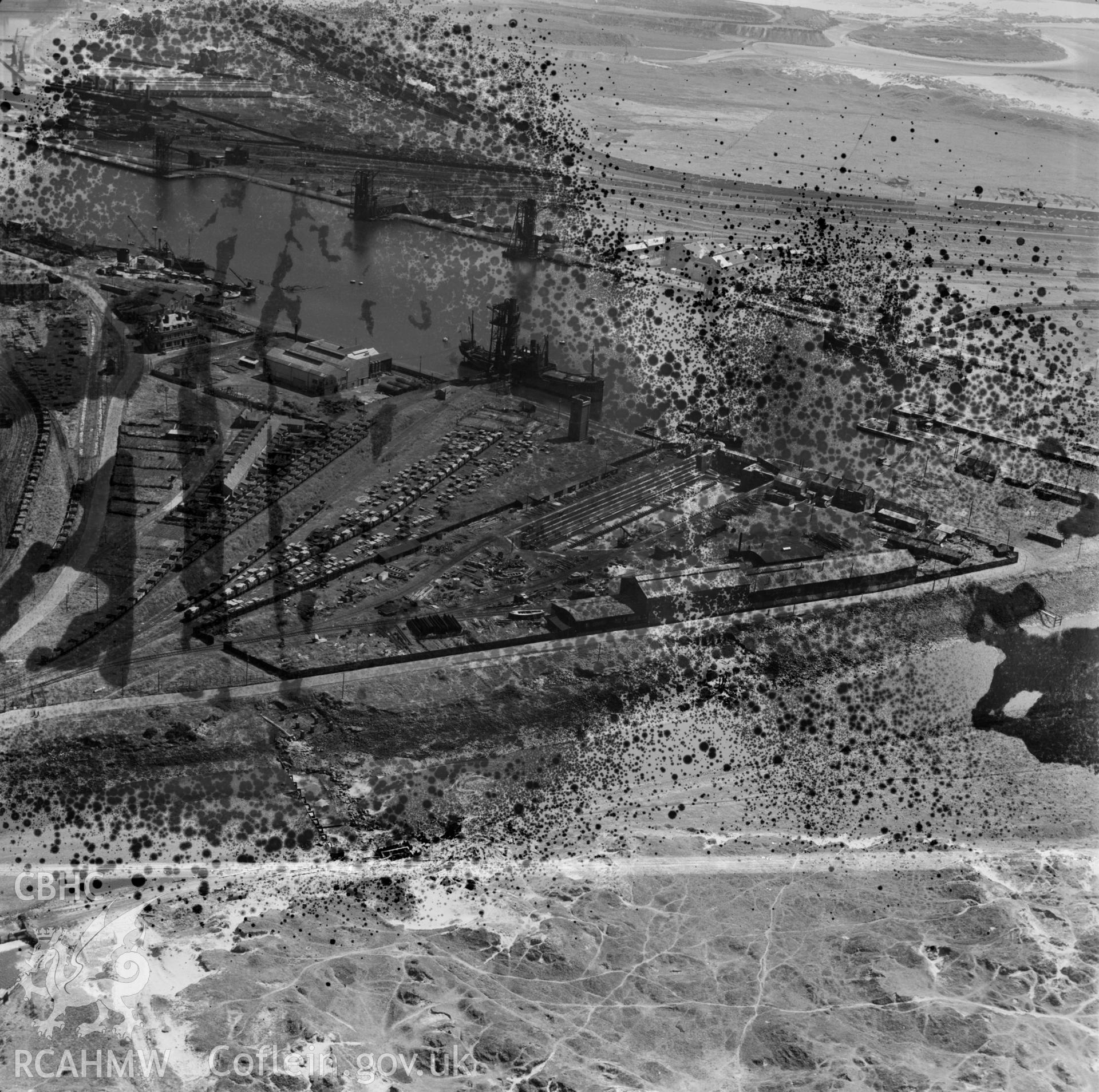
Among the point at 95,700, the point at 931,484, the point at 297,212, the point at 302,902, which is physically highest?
the point at 297,212

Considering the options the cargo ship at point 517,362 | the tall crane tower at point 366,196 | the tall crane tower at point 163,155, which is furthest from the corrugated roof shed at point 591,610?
the tall crane tower at point 163,155

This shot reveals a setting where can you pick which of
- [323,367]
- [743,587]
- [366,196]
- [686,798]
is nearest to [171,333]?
[323,367]

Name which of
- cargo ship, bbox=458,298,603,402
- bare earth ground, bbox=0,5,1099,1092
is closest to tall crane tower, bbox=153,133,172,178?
bare earth ground, bbox=0,5,1099,1092

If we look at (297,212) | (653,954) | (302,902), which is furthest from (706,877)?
(297,212)

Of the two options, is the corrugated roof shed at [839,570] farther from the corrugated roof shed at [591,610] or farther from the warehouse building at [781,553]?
the corrugated roof shed at [591,610]

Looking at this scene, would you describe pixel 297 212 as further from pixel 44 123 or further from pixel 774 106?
pixel 774 106

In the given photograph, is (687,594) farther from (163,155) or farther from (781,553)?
(163,155)
